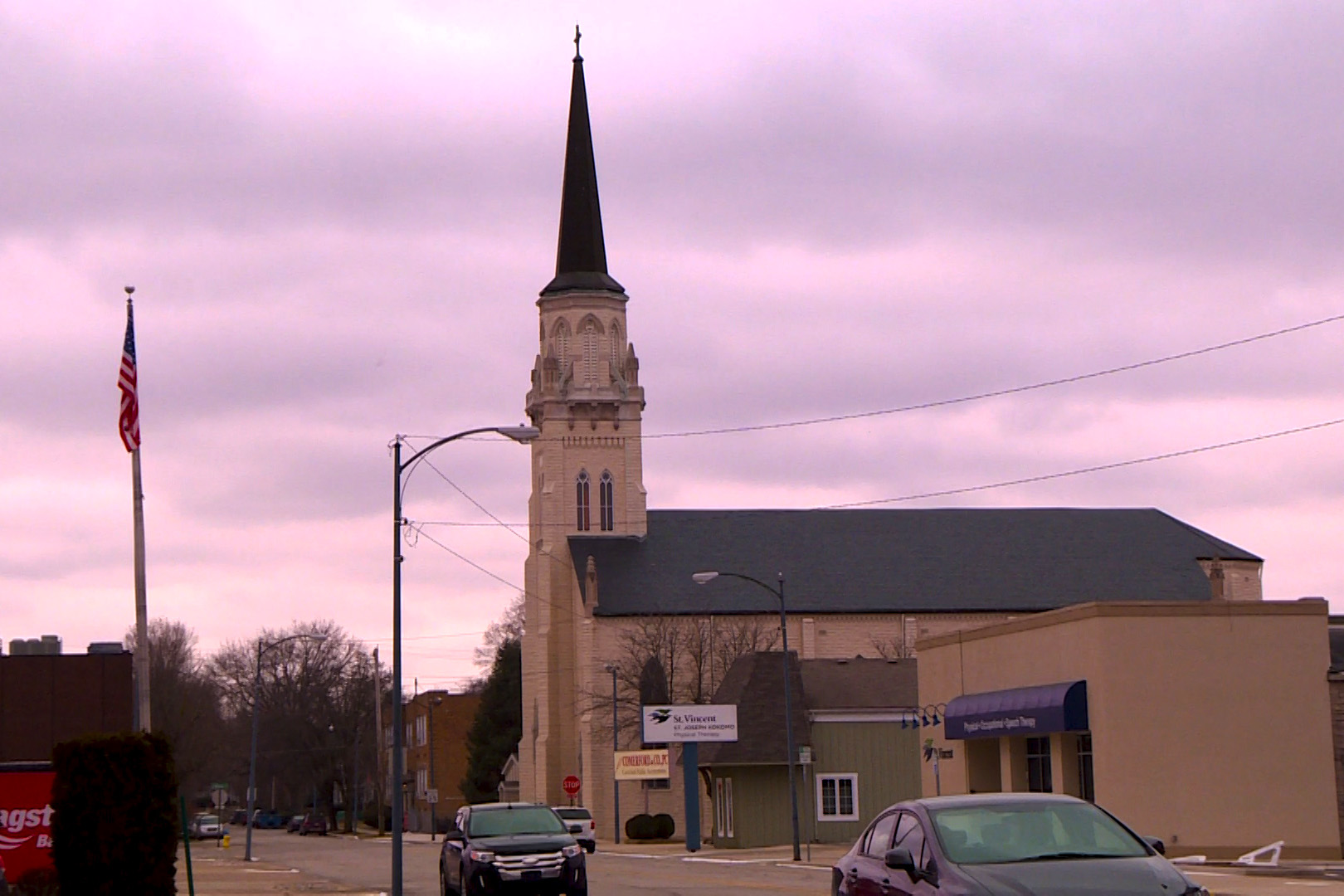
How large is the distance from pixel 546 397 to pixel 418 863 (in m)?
50.0

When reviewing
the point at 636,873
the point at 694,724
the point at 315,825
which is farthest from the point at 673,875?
the point at 315,825

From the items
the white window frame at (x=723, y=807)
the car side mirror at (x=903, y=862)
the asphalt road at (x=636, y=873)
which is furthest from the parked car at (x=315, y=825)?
the car side mirror at (x=903, y=862)

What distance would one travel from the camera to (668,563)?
93.4 meters

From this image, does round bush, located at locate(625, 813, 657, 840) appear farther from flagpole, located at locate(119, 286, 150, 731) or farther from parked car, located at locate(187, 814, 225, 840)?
flagpole, located at locate(119, 286, 150, 731)

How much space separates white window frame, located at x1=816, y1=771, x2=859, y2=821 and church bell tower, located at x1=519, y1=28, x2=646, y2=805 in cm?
3608

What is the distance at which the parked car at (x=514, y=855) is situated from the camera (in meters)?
25.5

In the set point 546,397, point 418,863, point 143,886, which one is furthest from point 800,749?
point 546,397

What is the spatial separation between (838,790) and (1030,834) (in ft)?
152

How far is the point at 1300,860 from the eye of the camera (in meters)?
35.0

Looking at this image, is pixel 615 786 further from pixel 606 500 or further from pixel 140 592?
pixel 140 592

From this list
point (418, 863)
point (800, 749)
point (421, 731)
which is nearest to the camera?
point (418, 863)

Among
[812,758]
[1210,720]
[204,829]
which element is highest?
[1210,720]

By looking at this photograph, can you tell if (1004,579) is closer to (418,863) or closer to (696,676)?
(696,676)

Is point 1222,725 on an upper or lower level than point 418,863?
upper
